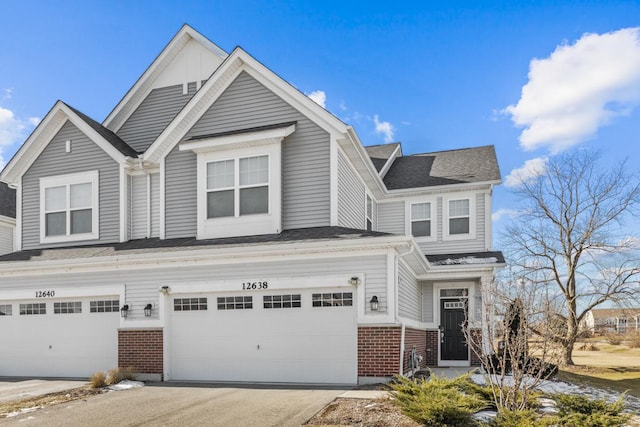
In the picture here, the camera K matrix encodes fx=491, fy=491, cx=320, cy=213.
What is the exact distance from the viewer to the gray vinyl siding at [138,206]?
15125 millimetres

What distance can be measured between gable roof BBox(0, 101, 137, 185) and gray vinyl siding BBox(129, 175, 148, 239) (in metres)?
0.90

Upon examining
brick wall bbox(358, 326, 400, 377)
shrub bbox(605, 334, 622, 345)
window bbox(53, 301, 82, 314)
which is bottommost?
shrub bbox(605, 334, 622, 345)

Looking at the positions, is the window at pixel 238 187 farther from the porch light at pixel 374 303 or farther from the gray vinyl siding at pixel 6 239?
the gray vinyl siding at pixel 6 239

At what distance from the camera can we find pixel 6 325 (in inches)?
565

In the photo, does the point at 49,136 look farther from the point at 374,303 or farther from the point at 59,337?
the point at 374,303

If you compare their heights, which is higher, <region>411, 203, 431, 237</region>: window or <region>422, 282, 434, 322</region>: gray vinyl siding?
<region>411, 203, 431, 237</region>: window

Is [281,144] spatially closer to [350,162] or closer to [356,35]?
[350,162]

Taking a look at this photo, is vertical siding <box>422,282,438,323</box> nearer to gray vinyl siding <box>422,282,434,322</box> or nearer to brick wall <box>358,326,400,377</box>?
gray vinyl siding <box>422,282,434,322</box>

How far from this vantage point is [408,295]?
13734 mm

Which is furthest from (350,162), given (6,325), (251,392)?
(6,325)

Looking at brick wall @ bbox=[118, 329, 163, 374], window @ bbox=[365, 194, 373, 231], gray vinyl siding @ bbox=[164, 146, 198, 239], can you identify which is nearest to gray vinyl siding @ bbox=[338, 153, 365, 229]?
window @ bbox=[365, 194, 373, 231]

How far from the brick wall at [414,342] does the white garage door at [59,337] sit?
25.1 ft

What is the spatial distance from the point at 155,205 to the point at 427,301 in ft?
31.2

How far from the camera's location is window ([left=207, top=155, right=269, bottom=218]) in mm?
13250
